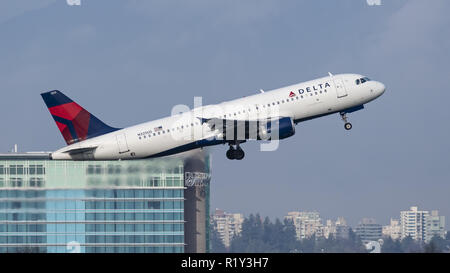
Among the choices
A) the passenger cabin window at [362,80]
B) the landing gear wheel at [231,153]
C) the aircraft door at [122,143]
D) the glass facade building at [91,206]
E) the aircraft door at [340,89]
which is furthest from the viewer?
the glass facade building at [91,206]

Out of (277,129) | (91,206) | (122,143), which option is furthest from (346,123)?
(91,206)

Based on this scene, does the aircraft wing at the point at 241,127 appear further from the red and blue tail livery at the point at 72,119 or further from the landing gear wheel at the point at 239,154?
the red and blue tail livery at the point at 72,119

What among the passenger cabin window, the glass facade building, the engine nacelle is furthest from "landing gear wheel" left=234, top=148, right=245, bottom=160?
the passenger cabin window

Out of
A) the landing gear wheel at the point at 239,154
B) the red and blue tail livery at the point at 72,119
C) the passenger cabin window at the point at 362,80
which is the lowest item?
the landing gear wheel at the point at 239,154

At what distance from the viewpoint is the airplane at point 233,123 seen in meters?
63.4

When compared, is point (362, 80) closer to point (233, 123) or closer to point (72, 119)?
point (233, 123)

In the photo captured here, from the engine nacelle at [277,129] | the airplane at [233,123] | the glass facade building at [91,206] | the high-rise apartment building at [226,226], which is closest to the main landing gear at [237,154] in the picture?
the airplane at [233,123]

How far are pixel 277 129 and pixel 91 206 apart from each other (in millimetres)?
29766

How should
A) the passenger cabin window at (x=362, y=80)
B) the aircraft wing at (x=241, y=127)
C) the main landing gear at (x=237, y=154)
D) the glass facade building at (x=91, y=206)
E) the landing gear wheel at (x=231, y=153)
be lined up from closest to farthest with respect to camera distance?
the aircraft wing at (x=241, y=127) < the passenger cabin window at (x=362, y=80) < the main landing gear at (x=237, y=154) < the landing gear wheel at (x=231, y=153) < the glass facade building at (x=91, y=206)

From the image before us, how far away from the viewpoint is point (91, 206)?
284 ft

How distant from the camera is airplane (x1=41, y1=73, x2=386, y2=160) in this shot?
208 feet

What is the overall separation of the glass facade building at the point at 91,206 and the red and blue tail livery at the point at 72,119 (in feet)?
7.46

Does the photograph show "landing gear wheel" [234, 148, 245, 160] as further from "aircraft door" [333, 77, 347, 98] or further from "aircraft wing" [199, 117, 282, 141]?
"aircraft door" [333, 77, 347, 98]

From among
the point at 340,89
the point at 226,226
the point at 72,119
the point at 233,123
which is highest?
the point at 340,89
